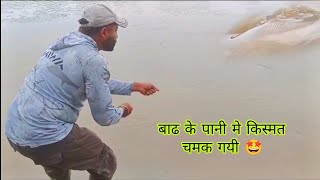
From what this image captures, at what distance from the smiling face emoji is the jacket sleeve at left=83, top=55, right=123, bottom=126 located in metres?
1.15

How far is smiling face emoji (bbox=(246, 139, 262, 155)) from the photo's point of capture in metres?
3.02

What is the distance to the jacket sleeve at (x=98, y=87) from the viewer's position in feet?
6.86

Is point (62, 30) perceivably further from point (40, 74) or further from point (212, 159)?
point (40, 74)

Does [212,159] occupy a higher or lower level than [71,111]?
lower

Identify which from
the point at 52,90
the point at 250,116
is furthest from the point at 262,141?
the point at 52,90

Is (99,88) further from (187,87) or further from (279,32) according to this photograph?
(279,32)

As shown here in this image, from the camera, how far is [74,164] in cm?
230

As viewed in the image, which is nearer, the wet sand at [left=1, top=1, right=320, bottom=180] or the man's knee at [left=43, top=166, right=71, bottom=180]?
the man's knee at [left=43, top=166, right=71, bottom=180]

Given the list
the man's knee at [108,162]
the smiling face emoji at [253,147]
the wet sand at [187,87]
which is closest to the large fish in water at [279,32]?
the wet sand at [187,87]

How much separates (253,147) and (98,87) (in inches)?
51.4

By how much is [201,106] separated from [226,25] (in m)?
1.41

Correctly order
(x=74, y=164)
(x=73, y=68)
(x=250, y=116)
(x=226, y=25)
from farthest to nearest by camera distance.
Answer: (x=226, y=25) → (x=250, y=116) → (x=74, y=164) → (x=73, y=68)

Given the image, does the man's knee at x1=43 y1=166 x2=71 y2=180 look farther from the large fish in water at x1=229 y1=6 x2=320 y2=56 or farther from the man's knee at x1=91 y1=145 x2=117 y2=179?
the large fish in water at x1=229 y1=6 x2=320 y2=56

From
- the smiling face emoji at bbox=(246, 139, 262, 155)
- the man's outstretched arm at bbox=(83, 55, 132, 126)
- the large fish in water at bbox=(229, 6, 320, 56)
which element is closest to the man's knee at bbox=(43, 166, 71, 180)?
the man's outstretched arm at bbox=(83, 55, 132, 126)
